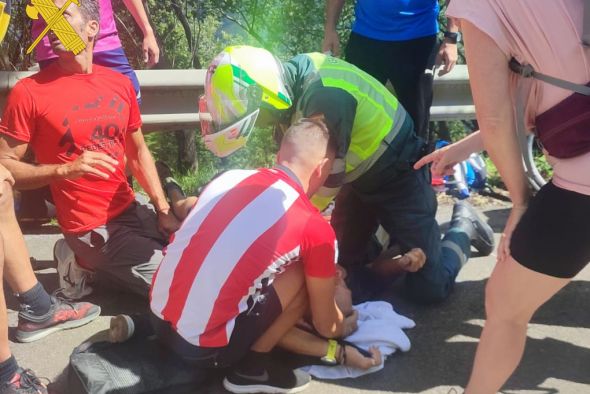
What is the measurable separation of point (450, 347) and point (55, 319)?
1875mm

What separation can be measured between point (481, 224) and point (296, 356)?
1630 mm

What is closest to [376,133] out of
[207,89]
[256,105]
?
[256,105]

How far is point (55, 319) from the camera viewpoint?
2994 millimetres

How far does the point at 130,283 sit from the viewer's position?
10.6 ft

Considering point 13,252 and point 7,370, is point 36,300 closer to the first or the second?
point 13,252

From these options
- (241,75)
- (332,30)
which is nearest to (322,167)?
(241,75)

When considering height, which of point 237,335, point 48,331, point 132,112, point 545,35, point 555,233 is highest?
point 545,35

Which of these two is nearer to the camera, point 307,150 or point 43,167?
point 307,150

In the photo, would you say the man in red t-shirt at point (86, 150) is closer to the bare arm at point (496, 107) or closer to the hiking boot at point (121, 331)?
the hiking boot at point (121, 331)

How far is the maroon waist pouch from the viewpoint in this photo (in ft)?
5.78

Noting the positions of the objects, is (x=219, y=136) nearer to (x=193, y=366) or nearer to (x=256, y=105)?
(x=256, y=105)

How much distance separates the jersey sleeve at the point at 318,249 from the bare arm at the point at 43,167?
3.61 feet

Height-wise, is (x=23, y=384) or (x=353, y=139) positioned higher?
(x=353, y=139)

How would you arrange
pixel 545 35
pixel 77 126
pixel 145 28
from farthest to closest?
pixel 145 28
pixel 77 126
pixel 545 35
